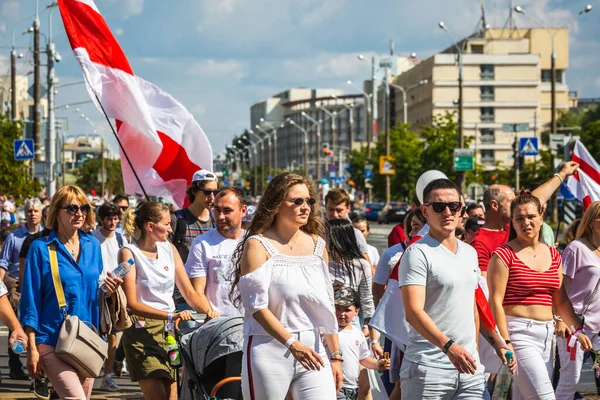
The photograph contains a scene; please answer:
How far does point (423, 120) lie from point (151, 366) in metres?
124

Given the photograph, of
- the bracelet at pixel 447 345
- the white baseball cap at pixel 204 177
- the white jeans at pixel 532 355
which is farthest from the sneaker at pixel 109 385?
the bracelet at pixel 447 345

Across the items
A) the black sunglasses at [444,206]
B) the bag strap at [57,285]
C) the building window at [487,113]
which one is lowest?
the bag strap at [57,285]

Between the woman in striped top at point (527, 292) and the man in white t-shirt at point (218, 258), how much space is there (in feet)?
5.61

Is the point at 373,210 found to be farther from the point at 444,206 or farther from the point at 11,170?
the point at 444,206

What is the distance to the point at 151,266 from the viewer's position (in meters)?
7.70

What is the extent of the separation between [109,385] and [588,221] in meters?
4.61

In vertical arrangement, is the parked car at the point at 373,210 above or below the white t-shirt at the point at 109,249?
below

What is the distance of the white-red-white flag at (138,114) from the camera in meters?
10.6

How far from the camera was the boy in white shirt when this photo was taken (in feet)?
23.0

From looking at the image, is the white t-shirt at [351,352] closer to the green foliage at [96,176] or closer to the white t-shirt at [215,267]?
the white t-shirt at [215,267]

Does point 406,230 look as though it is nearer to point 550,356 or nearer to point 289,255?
point 550,356

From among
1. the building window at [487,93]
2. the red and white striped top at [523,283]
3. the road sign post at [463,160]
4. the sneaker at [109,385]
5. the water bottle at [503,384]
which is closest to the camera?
the water bottle at [503,384]

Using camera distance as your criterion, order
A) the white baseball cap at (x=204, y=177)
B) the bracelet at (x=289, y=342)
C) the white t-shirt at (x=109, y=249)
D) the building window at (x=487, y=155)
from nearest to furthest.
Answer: the bracelet at (x=289, y=342)
the white baseball cap at (x=204, y=177)
the white t-shirt at (x=109, y=249)
the building window at (x=487, y=155)

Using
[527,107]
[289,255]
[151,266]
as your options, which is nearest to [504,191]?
[151,266]
